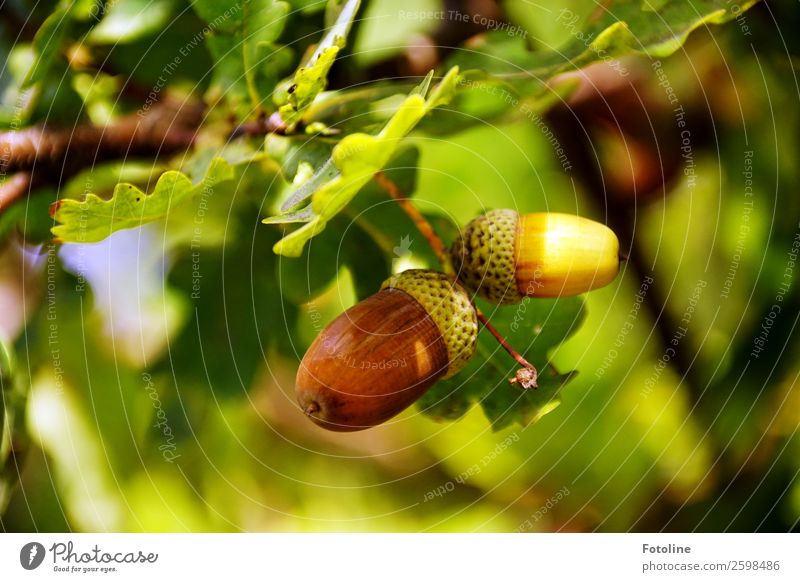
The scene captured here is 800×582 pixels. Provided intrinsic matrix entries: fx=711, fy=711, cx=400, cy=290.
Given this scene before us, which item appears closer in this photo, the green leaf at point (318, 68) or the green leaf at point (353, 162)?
the green leaf at point (353, 162)

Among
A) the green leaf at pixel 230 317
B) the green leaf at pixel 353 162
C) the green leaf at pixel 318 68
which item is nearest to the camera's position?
the green leaf at pixel 353 162

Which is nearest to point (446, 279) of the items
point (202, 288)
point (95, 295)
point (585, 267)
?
point (585, 267)

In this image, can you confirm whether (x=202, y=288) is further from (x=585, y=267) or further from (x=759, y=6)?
(x=759, y=6)

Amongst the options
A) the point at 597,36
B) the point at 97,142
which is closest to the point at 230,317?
the point at 97,142

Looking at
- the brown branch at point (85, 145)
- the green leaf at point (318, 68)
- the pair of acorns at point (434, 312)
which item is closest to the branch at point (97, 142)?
the brown branch at point (85, 145)

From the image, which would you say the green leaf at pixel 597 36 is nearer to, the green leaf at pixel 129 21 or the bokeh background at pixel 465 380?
the bokeh background at pixel 465 380
